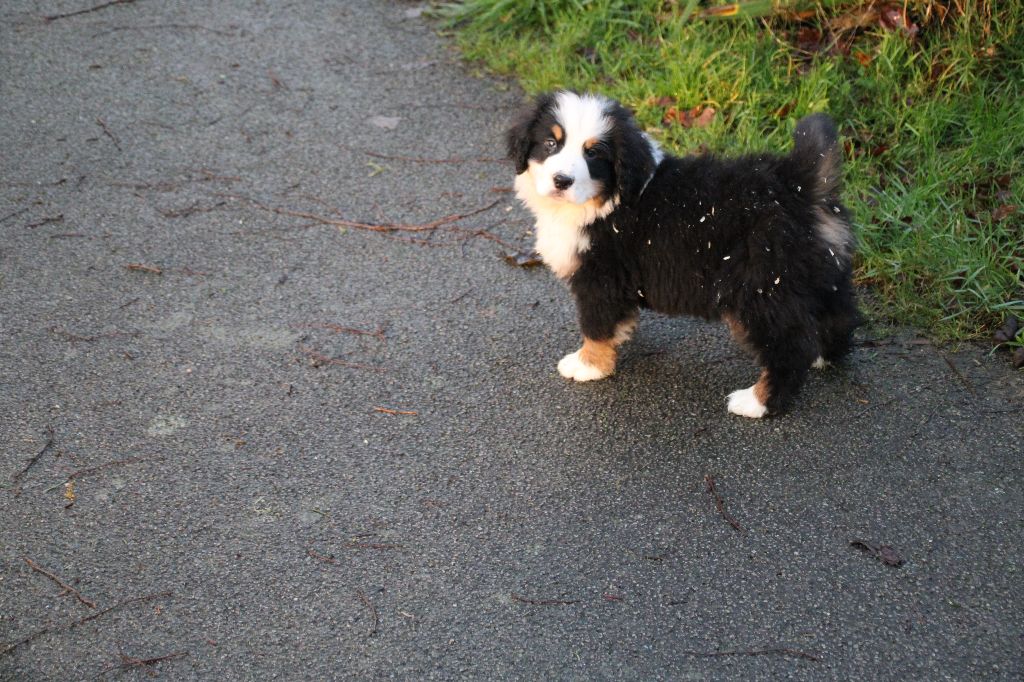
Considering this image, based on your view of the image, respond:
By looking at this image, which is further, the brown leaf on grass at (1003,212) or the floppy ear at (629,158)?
the brown leaf on grass at (1003,212)

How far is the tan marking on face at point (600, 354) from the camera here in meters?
3.48

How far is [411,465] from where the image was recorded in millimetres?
3217

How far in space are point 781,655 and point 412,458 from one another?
1.39 metres

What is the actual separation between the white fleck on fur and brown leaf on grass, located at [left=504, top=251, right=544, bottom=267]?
1466mm

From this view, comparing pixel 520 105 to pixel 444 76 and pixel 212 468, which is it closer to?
pixel 444 76

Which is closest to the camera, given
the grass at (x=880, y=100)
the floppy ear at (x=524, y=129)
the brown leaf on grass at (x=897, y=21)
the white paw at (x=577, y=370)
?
the floppy ear at (x=524, y=129)

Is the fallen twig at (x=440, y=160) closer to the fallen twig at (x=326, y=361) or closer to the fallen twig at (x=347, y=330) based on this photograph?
the fallen twig at (x=347, y=330)

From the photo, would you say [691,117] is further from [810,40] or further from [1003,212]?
[1003,212]

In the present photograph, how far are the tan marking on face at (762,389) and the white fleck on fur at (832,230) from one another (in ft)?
1.68

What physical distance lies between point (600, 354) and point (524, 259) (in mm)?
891

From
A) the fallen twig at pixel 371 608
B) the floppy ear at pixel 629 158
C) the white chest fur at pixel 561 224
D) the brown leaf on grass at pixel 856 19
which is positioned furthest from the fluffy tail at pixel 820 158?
the brown leaf on grass at pixel 856 19

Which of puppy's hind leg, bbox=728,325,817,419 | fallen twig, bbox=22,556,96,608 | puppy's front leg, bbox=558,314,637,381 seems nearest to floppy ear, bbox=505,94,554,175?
puppy's front leg, bbox=558,314,637,381

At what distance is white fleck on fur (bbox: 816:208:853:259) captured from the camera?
3080mm


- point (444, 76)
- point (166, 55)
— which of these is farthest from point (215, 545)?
point (166, 55)
